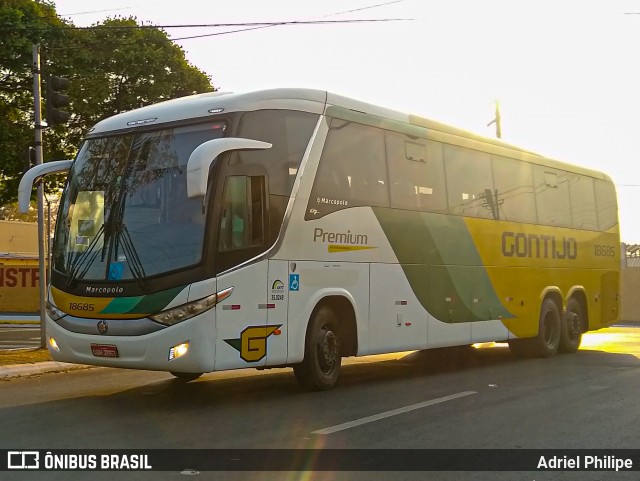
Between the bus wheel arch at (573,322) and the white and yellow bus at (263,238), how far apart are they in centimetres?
356

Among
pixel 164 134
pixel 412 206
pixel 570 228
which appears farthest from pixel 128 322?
pixel 570 228

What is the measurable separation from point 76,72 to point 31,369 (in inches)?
684

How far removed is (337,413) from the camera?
923 cm

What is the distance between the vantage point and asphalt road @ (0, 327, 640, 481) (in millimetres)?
7566

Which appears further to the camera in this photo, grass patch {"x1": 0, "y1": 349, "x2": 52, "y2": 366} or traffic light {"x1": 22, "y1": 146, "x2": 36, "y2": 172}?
traffic light {"x1": 22, "y1": 146, "x2": 36, "y2": 172}

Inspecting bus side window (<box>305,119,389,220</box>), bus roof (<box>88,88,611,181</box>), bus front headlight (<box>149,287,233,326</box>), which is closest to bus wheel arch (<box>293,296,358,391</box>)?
bus side window (<box>305,119,389,220</box>)

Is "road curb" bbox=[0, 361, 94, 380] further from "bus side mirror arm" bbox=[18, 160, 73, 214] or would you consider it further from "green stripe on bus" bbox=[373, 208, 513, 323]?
"green stripe on bus" bbox=[373, 208, 513, 323]

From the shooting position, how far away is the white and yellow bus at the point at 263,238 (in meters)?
9.30

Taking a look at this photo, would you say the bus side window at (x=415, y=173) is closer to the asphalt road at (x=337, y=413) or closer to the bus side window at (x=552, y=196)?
the asphalt road at (x=337, y=413)

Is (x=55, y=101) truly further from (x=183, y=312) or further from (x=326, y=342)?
(x=183, y=312)

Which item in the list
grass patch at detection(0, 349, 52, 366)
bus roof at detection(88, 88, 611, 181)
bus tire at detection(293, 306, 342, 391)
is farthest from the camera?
grass patch at detection(0, 349, 52, 366)

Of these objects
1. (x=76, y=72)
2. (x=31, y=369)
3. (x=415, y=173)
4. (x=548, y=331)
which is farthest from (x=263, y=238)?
(x=76, y=72)

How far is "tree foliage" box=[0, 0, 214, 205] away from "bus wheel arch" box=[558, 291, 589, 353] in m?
13.7

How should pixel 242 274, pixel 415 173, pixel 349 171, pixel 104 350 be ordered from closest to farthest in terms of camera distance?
pixel 104 350
pixel 242 274
pixel 349 171
pixel 415 173
